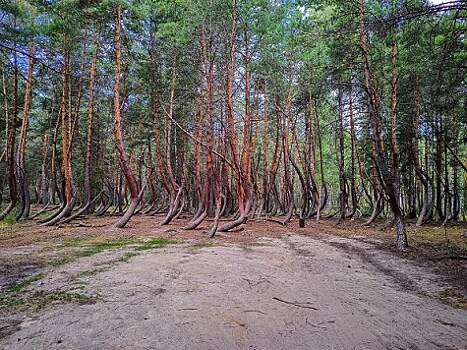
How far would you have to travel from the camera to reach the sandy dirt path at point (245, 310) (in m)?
3.51

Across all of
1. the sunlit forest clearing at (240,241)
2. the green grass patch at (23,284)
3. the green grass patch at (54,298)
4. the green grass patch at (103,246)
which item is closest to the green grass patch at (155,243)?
the sunlit forest clearing at (240,241)

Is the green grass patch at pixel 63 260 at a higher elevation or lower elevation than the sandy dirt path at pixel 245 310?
higher

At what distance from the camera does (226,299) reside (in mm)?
4754

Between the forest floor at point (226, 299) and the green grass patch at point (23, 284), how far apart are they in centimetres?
2

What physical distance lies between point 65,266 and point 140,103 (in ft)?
56.5

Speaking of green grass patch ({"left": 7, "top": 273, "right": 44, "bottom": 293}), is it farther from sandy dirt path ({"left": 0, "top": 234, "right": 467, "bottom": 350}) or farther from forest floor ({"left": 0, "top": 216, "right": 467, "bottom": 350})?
sandy dirt path ({"left": 0, "top": 234, "right": 467, "bottom": 350})

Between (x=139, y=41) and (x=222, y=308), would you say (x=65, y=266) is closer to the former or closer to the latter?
(x=222, y=308)

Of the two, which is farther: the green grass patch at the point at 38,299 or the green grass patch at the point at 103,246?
the green grass patch at the point at 103,246

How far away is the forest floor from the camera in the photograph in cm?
357

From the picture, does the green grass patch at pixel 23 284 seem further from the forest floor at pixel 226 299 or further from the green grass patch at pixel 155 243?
the green grass patch at pixel 155 243

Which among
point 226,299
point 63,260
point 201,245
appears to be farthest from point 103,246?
point 226,299

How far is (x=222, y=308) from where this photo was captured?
4391 mm

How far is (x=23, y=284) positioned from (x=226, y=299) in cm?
320

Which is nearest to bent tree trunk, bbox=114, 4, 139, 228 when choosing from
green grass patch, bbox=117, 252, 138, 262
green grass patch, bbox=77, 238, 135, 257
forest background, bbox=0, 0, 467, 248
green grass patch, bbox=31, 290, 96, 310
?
forest background, bbox=0, 0, 467, 248
